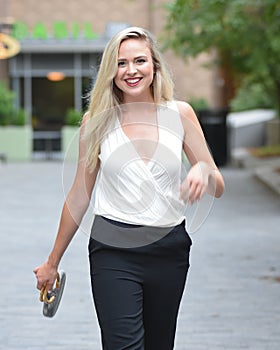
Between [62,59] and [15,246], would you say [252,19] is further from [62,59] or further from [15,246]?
[62,59]

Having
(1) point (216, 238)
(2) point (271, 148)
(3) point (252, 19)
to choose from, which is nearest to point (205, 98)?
(2) point (271, 148)

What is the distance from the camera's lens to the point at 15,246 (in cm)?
1128

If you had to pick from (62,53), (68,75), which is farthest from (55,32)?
(68,75)

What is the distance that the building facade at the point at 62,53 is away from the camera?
35.0 meters

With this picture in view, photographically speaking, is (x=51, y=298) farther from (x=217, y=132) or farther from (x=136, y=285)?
(x=217, y=132)

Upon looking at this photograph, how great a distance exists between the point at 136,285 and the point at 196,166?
558 mm

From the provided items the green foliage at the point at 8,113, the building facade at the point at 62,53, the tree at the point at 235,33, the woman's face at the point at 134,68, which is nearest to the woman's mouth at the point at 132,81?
the woman's face at the point at 134,68

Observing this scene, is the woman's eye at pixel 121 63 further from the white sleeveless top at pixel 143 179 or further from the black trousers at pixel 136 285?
the black trousers at pixel 136 285

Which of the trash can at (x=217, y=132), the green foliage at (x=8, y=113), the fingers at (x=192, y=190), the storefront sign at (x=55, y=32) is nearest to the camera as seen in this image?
the fingers at (x=192, y=190)

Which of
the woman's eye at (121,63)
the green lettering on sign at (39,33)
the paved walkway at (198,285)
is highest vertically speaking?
the woman's eye at (121,63)

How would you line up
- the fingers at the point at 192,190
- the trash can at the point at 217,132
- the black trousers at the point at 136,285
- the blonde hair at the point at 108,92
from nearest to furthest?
the fingers at the point at 192,190, the black trousers at the point at 136,285, the blonde hair at the point at 108,92, the trash can at the point at 217,132

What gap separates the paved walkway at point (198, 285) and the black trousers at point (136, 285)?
0.23 meters

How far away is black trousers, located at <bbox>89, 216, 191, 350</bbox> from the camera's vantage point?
3.72m

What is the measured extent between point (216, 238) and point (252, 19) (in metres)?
10.4
